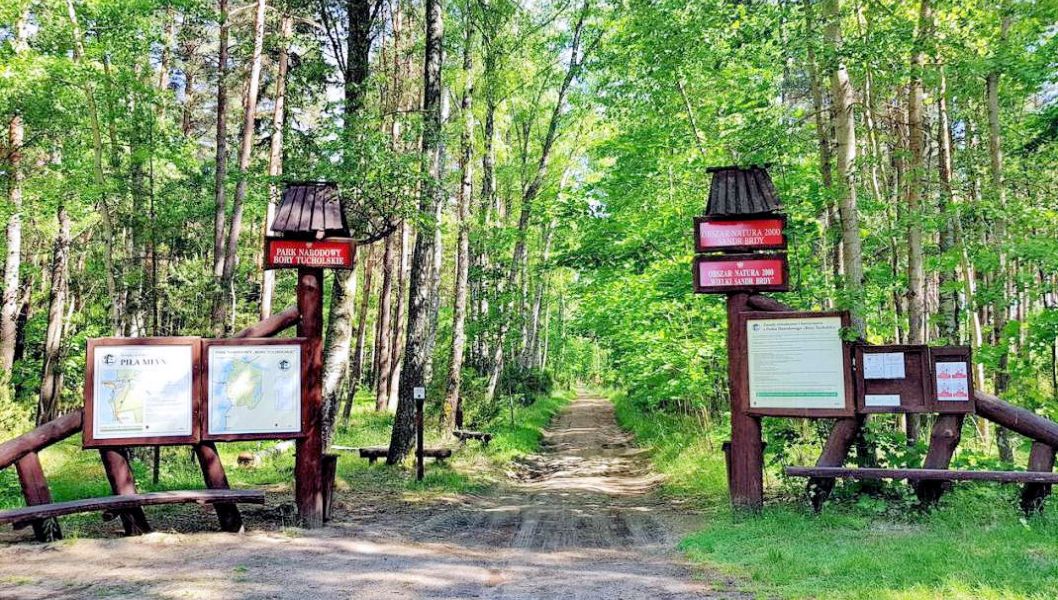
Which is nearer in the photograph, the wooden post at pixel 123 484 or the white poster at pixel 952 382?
the wooden post at pixel 123 484

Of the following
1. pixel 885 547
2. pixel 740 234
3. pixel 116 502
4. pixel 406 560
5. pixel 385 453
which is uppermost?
pixel 740 234

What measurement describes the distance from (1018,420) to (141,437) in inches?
388

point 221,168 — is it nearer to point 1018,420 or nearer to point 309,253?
point 309,253

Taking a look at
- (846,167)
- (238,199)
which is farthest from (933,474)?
(238,199)

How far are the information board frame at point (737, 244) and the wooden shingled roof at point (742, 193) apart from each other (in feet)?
0.21

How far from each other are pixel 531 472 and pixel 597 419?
16.8 metres

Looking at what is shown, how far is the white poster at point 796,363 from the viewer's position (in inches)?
328

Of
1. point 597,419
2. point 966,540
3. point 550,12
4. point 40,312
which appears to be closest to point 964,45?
point 966,540

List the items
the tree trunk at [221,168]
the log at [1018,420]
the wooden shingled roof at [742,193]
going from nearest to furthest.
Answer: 1. the log at [1018,420]
2. the wooden shingled roof at [742,193]
3. the tree trunk at [221,168]

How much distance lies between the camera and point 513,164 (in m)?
28.4

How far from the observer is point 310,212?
8.74 meters

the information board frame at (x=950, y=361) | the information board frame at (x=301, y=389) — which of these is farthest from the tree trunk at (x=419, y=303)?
the information board frame at (x=950, y=361)

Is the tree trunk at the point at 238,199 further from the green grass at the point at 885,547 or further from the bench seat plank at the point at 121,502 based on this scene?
the green grass at the point at 885,547

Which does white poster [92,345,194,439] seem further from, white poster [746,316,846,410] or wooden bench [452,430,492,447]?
wooden bench [452,430,492,447]
